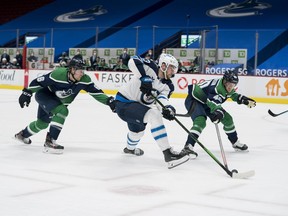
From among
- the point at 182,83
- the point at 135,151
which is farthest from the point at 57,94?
the point at 182,83

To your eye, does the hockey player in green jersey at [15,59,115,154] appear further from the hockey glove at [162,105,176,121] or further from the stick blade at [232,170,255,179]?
the stick blade at [232,170,255,179]

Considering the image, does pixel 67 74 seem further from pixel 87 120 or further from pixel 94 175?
pixel 87 120

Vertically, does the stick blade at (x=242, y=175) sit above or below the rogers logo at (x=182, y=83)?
below

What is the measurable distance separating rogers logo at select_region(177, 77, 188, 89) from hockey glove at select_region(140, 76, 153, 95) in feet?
32.0

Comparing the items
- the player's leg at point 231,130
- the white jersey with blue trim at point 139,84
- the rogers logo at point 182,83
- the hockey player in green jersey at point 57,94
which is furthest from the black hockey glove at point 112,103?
the rogers logo at point 182,83

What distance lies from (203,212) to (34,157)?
2362mm

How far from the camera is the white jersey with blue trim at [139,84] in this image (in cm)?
518

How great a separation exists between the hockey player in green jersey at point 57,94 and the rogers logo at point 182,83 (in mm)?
8988

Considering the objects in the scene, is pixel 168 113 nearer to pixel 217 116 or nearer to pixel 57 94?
pixel 217 116

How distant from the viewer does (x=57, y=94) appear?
19.4 ft

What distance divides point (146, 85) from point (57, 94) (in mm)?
1203

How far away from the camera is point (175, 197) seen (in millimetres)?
3863

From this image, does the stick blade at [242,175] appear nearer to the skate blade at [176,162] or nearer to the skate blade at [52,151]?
the skate blade at [176,162]

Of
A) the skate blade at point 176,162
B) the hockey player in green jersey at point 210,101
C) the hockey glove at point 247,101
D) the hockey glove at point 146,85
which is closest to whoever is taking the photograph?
the skate blade at point 176,162
